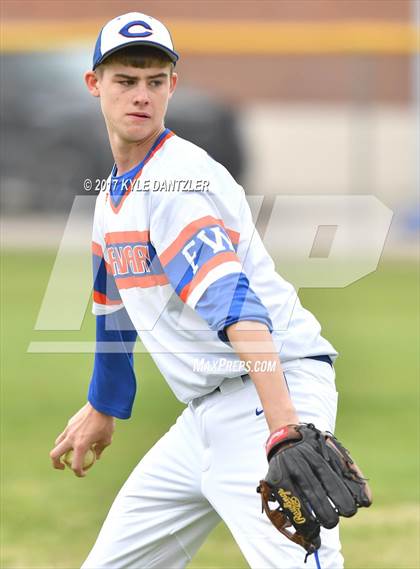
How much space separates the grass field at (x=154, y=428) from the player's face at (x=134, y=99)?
218 centimetres

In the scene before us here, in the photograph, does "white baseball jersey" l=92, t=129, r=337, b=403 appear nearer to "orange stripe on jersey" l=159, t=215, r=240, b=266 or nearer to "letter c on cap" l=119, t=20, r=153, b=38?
"orange stripe on jersey" l=159, t=215, r=240, b=266

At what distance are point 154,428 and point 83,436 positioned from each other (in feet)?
12.2

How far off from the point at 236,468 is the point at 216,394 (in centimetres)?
25

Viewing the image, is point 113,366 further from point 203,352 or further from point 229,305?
point 229,305

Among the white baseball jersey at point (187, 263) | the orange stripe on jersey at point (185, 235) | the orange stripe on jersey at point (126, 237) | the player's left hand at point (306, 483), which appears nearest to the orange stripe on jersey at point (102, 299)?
the white baseball jersey at point (187, 263)

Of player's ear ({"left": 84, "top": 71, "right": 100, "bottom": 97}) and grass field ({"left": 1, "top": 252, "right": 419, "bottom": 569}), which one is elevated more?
player's ear ({"left": 84, "top": 71, "right": 100, "bottom": 97})

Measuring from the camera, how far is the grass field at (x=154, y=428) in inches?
211

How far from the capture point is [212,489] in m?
3.45

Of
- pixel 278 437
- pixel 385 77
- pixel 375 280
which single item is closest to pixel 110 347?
pixel 278 437

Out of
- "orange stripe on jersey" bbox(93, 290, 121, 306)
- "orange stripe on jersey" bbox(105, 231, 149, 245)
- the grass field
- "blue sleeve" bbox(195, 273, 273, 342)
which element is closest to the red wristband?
"blue sleeve" bbox(195, 273, 273, 342)

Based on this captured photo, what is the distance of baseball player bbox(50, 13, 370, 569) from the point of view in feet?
9.96

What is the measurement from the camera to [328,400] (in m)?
3.47

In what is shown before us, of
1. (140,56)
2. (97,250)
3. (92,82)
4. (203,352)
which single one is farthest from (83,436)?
(140,56)

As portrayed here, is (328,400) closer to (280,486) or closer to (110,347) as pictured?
(280,486)
